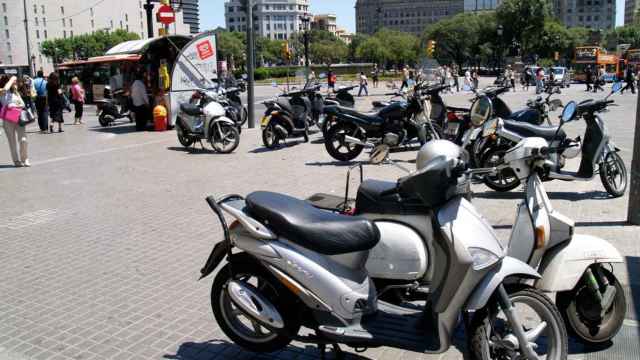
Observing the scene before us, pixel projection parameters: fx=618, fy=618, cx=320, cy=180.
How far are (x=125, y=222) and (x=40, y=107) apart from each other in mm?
12500

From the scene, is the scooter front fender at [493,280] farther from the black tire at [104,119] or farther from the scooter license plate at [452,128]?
the black tire at [104,119]

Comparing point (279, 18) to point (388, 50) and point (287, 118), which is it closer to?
point (388, 50)

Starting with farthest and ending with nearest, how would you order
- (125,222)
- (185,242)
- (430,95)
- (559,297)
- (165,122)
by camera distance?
1. (165,122)
2. (430,95)
3. (125,222)
4. (185,242)
5. (559,297)

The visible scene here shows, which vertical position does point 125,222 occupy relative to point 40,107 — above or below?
below

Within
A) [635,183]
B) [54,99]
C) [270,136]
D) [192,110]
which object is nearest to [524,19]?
[54,99]

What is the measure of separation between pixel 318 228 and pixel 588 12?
171 metres

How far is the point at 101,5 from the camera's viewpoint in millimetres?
122562

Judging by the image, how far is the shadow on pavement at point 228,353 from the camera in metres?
3.83

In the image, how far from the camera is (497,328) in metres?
3.14

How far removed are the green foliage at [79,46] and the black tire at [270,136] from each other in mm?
97337

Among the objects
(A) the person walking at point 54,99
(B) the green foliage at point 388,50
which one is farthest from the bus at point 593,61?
(A) the person walking at point 54,99

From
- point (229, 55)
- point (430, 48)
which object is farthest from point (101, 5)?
point (430, 48)

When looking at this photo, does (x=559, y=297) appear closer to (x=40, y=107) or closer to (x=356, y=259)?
(x=356, y=259)

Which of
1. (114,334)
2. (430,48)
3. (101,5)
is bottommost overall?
(114,334)
